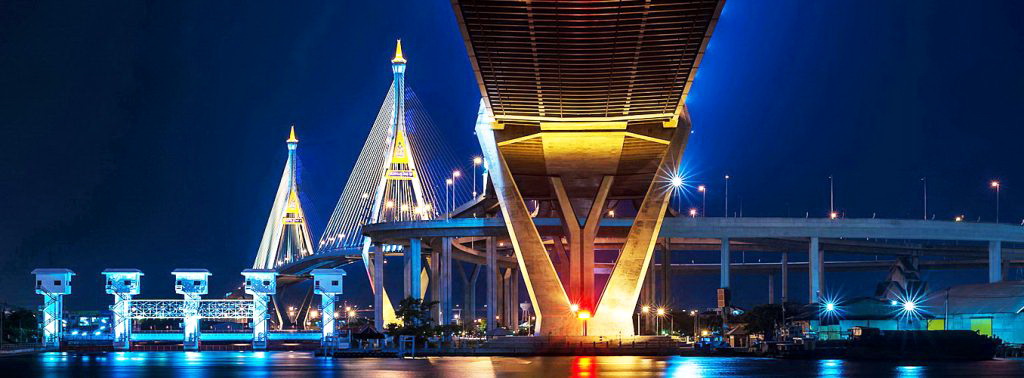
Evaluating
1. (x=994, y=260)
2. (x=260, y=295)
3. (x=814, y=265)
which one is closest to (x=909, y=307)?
(x=814, y=265)

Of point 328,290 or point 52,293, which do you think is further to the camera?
point 328,290

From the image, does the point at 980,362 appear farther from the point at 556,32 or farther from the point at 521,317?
the point at 521,317

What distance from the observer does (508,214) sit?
6556 cm

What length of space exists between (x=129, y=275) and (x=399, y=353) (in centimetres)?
2929

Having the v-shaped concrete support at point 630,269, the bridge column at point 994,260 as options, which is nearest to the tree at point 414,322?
the v-shaped concrete support at point 630,269

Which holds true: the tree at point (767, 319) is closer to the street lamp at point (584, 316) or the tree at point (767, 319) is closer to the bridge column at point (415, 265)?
the street lamp at point (584, 316)

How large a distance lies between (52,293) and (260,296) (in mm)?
12995

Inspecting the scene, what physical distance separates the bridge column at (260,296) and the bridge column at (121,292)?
701 cm

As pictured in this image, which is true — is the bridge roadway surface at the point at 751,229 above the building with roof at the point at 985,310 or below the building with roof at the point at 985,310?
above

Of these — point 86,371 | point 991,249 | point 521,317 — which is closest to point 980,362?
point 86,371

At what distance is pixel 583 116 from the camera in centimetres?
5662

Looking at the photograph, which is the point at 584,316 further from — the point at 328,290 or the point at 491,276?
the point at 491,276

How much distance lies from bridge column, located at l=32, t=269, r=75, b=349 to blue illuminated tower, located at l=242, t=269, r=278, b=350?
1128cm

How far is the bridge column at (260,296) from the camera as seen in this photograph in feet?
294
